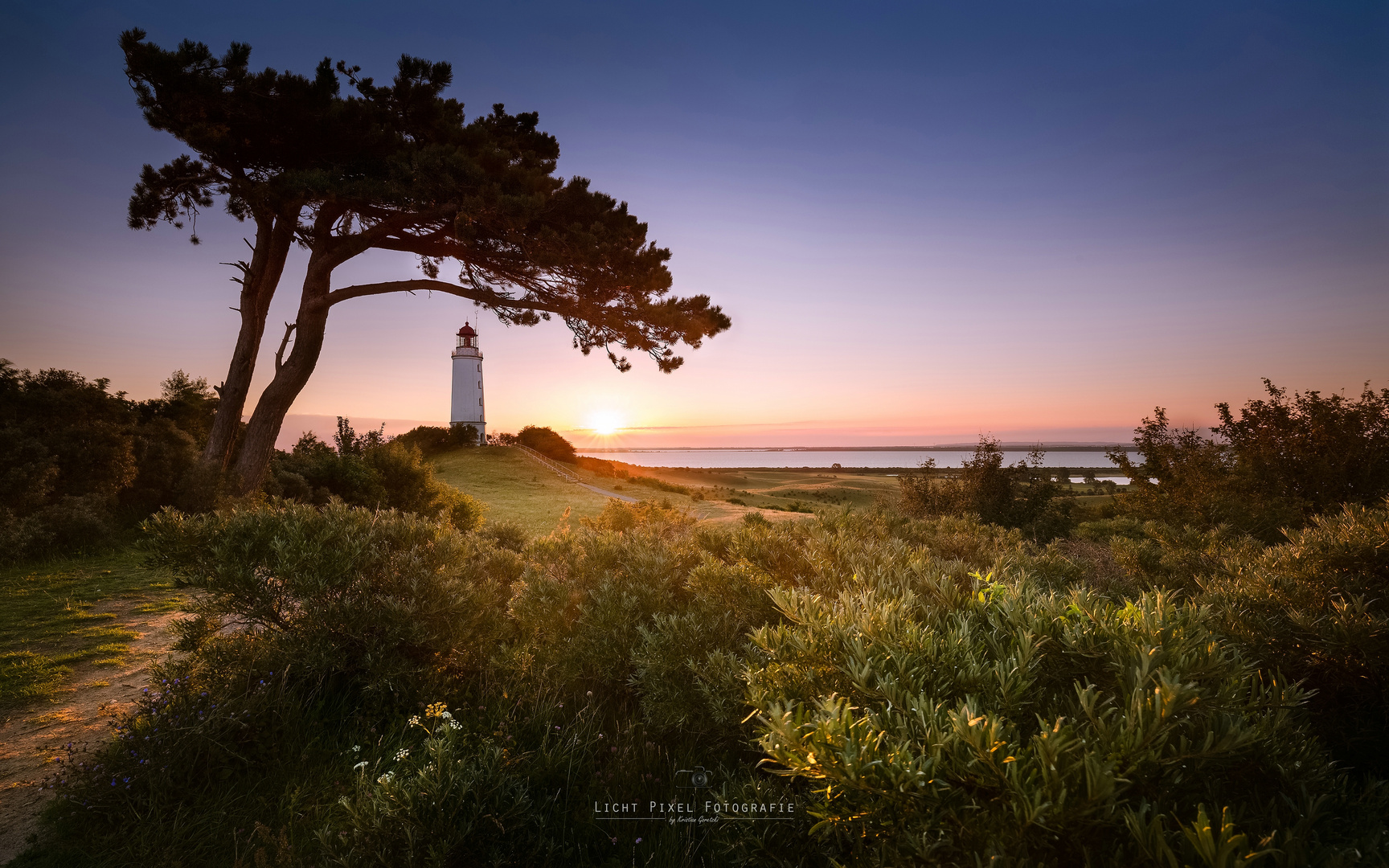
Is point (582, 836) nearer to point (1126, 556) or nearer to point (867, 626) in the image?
point (867, 626)

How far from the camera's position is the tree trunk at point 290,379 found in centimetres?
1049

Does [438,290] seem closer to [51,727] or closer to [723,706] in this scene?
[51,727]

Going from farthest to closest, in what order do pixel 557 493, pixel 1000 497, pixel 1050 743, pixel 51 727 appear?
pixel 557 493 < pixel 1000 497 < pixel 51 727 < pixel 1050 743

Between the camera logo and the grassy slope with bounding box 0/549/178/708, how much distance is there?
206 inches

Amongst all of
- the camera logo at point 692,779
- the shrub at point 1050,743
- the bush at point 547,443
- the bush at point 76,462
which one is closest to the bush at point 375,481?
the bush at point 76,462

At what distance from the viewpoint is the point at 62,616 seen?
5.88 meters

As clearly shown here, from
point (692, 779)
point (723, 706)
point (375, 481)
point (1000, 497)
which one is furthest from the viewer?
point (1000, 497)

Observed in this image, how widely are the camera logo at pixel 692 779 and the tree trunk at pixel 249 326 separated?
1180cm

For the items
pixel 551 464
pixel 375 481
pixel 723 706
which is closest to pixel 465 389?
pixel 551 464

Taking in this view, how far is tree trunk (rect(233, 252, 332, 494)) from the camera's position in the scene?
10492 mm

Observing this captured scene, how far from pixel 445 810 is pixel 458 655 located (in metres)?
1.82

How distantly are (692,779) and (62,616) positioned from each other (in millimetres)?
7736

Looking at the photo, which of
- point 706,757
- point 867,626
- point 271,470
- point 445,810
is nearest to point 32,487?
point 271,470

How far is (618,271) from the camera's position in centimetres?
1039
